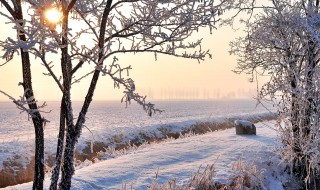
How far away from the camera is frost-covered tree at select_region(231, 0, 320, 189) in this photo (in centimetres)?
966

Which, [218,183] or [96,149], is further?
[96,149]

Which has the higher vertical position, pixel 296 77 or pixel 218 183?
pixel 296 77

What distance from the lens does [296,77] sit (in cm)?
967

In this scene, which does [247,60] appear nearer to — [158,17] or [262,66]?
[262,66]

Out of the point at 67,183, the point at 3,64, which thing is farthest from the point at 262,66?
the point at 3,64

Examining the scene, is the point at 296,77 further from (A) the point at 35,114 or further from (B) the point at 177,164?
(A) the point at 35,114

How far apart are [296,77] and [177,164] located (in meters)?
3.84

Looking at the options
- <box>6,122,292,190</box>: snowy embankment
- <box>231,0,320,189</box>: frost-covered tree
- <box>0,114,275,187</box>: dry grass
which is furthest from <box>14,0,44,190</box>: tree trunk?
<box>231,0,320,189</box>: frost-covered tree

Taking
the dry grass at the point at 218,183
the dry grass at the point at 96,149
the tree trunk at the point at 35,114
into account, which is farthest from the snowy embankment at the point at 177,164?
the tree trunk at the point at 35,114

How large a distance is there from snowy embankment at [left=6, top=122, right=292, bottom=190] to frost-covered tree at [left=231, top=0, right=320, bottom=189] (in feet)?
2.52

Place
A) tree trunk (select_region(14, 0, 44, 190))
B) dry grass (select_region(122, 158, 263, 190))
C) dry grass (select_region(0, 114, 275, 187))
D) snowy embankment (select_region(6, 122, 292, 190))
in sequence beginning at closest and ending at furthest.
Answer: tree trunk (select_region(14, 0, 44, 190)), dry grass (select_region(122, 158, 263, 190)), snowy embankment (select_region(6, 122, 292, 190)), dry grass (select_region(0, 114, 275, 187))

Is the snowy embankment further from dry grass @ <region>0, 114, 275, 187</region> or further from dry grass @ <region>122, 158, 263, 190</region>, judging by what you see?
dry grass @ <region>0, 114, 275, 187</region>

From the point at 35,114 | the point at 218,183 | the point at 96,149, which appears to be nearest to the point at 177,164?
the point at 218,183

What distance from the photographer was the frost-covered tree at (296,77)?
9.66 metres
